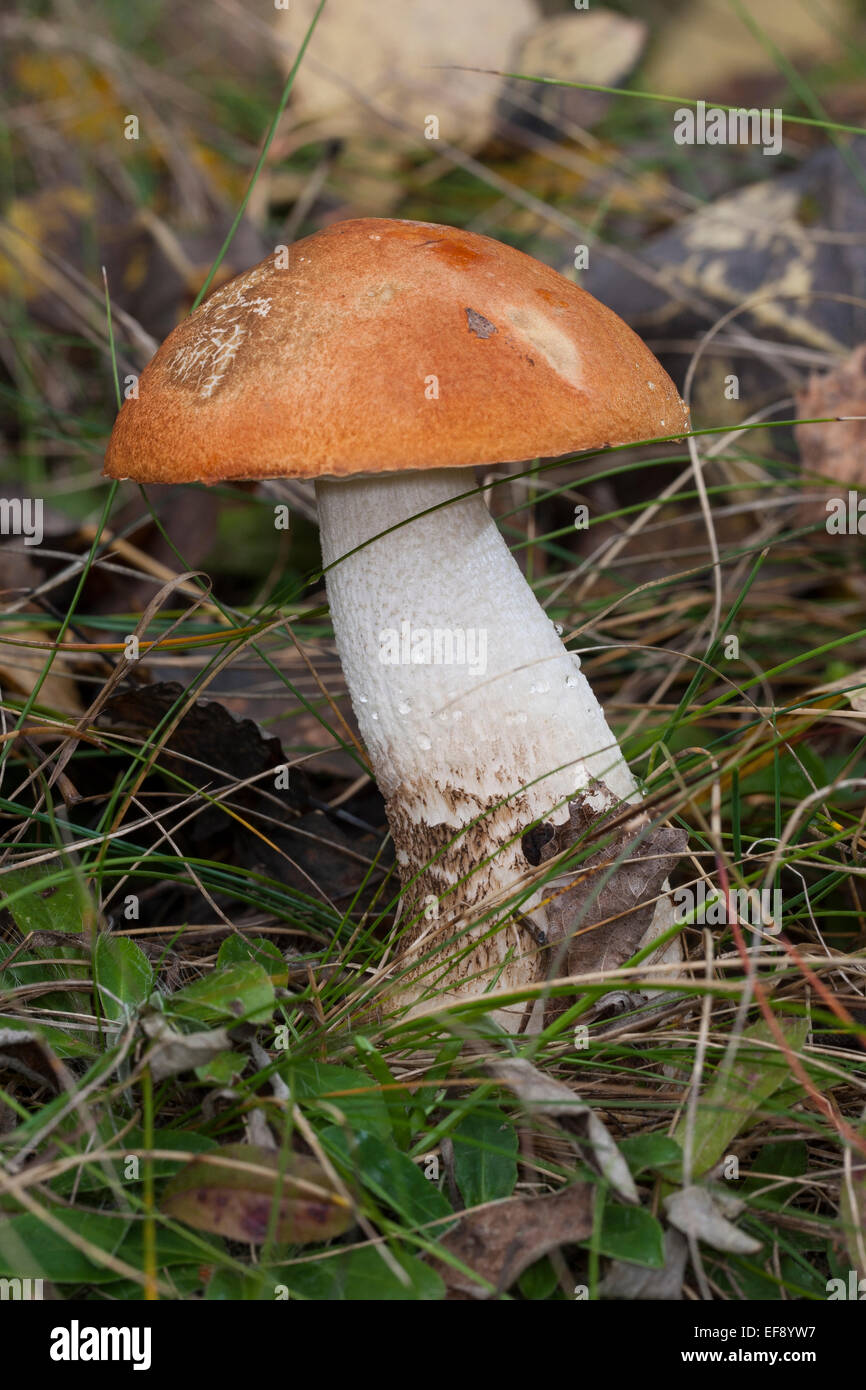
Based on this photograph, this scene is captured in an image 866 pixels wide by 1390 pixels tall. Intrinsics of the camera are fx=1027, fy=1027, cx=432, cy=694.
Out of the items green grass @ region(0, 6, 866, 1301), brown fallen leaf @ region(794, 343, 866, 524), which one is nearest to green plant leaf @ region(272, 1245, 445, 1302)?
green grass @ region(0, 6, 866, 1301)

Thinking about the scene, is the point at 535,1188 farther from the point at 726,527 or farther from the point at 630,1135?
the point at 726,527

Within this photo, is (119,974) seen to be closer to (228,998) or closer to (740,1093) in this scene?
(228,998)

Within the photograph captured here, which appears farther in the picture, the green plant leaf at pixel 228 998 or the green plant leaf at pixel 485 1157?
the green plant leaf at pixel 228 998

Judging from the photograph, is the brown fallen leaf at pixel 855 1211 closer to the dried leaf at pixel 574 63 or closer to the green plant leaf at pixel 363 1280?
the green plant leaf at pixel 363 1280

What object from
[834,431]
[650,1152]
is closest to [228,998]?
[650,1152]

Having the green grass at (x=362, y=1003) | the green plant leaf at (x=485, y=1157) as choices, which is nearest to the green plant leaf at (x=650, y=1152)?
the green grass at (x=362, y=1003)
